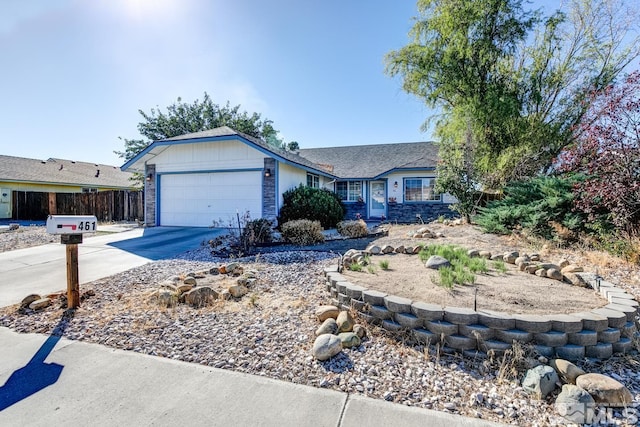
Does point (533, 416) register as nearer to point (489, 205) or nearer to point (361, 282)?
point (361, 282)

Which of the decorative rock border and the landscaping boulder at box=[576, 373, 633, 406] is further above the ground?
the decorative rock border

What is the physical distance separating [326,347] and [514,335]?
156 cm

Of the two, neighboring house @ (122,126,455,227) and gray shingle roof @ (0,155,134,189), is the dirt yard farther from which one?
gray shingle roof @ (0,155,134,189)

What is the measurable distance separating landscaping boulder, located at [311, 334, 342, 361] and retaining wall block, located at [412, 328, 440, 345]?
709 millimetres

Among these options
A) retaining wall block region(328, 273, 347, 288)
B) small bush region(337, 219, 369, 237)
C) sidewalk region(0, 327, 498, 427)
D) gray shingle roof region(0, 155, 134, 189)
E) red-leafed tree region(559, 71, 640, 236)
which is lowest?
sidewalk region(0, 327, 498, 427)

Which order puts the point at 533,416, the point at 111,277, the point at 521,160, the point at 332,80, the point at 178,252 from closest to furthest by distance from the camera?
the point at 533,416 → the point at 111,277 → the point at 178,252 → the point at 521,160 → the point at 332,80

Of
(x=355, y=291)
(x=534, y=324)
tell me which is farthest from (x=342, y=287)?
(x=534, y=324)

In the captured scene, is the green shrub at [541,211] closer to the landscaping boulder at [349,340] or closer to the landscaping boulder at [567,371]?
the landscaping boulder at [567,371]

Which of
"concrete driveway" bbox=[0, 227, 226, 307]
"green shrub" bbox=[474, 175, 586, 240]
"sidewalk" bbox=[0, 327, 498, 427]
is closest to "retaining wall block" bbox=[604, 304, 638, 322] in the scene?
"sidewalk" bbox=[0, 327, 498, 427]

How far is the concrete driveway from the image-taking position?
4.80 m

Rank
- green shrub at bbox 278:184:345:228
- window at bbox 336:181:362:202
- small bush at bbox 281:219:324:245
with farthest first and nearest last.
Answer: window at bbox 336:181:362:202
green shrub at bbox 278:184:345:228
small bush at bbox 281:219:324:245

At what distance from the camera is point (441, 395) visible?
2160mm

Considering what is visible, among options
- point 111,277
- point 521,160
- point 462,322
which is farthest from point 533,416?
point 521,160

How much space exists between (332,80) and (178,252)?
9518 mm
